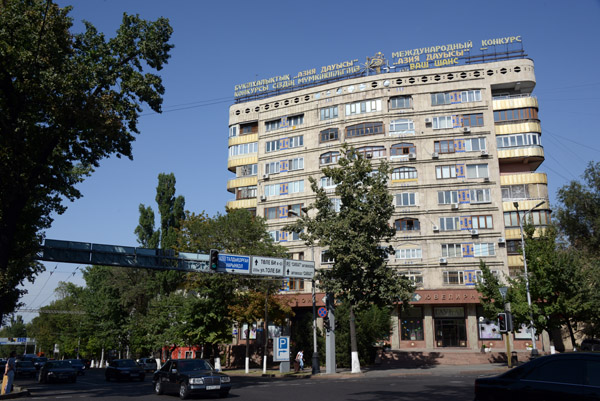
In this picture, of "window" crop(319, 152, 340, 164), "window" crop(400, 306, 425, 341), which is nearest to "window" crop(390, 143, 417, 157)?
"window" crop(319, 152, 340, 164)

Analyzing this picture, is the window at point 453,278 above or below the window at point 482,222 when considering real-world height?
below

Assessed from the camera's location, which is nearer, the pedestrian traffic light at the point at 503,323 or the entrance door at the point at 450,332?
the pedestrian traffic light at the point at 503,323

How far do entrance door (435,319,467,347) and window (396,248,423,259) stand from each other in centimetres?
613

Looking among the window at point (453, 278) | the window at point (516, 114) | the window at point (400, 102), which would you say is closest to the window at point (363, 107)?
the window at point (400, 102)

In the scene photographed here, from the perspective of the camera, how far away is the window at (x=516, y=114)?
46312 mm

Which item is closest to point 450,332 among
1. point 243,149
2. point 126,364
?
point 126,364

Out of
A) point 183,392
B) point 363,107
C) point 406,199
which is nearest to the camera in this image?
point 183,392

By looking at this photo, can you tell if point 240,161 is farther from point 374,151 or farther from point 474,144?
point 474,144

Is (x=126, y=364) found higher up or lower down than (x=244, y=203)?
lower down

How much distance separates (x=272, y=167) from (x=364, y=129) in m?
11.1

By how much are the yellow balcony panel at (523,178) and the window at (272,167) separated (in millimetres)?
22833

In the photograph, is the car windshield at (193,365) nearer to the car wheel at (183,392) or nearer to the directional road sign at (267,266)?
the car wheel at (183,392)

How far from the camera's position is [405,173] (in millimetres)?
47906

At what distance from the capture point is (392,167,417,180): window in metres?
47.6
